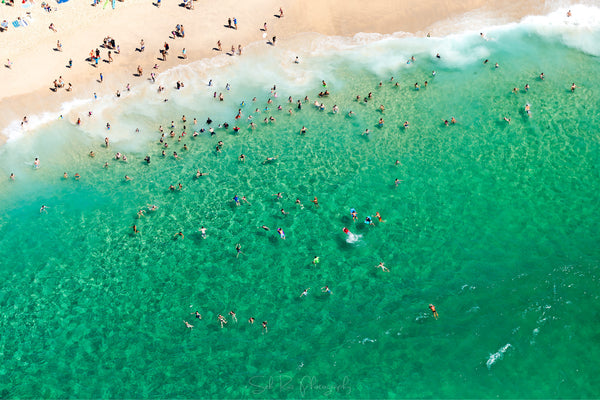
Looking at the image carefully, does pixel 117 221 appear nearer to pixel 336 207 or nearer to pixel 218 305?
pixel 218 305

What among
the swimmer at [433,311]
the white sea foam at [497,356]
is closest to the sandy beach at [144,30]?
the swimmer at [433,311]

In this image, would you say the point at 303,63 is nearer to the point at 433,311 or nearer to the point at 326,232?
the point at 326,232

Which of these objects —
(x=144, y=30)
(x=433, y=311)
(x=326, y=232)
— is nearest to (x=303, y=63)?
(x=144, y=30)

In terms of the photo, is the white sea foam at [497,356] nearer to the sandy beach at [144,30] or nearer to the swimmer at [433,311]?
the swimmer at [433,311]

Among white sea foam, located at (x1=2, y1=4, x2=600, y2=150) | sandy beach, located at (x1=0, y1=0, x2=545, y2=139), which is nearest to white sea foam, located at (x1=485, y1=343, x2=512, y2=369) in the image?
white sea foam, located at (x1=2, y1=4, x2=600, y2=150)

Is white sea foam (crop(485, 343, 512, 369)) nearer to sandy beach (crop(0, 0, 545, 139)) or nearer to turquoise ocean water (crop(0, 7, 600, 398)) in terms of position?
turquoise ocean water (crop(0, 7, 600, 398))

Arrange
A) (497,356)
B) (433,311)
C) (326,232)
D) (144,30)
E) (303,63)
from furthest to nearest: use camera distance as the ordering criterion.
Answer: (144,30) → (303,63) → (326,232) → (433,311) → (497,356)
